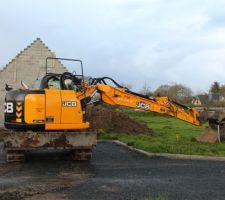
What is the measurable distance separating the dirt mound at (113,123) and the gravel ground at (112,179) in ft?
38.5

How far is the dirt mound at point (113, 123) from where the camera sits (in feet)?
92.7

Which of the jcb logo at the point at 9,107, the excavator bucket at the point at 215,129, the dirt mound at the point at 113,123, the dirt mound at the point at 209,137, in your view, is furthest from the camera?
the dirt mound at the point at 113,123

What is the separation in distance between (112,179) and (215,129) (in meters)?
8.43

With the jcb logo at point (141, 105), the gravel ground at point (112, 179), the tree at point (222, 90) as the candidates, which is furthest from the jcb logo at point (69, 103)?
the tree at point (222, 90)

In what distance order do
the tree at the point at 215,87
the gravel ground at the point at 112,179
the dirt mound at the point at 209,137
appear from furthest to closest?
the tree at the point at 215,87
the dirt mound at the point at 209,137
the gravel ground at the point at 112,179

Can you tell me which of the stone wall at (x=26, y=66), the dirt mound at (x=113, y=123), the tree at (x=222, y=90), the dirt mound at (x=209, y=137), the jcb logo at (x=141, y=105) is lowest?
the dirt mound at (x=209, y=137)

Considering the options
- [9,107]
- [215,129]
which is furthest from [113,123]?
[9,107]

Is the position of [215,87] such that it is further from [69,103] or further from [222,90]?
[69,103]

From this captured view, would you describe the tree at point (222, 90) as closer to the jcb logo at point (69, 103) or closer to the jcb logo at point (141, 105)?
the jcb logo at point (141, 105)

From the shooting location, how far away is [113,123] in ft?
95.4

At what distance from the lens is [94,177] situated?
38.8ft

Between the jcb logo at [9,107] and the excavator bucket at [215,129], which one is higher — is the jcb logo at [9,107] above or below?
above

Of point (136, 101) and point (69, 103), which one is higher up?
point (136, 101)

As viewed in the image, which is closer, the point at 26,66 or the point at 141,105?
the point at 141,105
